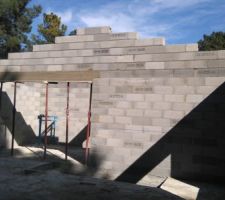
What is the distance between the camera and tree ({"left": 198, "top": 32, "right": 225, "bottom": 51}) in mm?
32906

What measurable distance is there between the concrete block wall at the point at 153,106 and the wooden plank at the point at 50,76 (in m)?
0.24

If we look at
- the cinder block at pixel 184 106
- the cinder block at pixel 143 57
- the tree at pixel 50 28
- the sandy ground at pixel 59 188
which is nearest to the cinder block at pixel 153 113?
the cinder block at pixel 184 106

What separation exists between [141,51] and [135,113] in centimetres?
172

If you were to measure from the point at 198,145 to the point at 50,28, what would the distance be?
30.1 m

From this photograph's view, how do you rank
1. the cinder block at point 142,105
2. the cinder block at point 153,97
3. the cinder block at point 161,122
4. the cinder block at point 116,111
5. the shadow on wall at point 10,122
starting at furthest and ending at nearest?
the shadow on wall at point 10,122 → the cinder block at point 116,111 → the cinder block at point 142,105 → the cinder block at point 153,97 → the cinder block at point 161,122

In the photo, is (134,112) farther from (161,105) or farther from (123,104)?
(161,105)

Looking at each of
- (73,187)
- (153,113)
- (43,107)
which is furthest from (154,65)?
(43,107)

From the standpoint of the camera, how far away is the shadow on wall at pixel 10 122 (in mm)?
11341

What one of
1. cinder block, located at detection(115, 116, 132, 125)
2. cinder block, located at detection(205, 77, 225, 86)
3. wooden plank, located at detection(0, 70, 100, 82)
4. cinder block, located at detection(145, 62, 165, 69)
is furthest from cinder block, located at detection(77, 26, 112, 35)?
cinder block, located at detection(205, 77, 225, 86)

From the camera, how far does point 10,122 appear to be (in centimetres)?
1265

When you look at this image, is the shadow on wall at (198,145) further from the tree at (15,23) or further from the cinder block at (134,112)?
the tree at (15,23)

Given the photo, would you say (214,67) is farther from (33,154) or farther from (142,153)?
(33,154)

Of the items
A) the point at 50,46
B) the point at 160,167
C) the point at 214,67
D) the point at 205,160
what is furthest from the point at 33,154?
the point at 214,67

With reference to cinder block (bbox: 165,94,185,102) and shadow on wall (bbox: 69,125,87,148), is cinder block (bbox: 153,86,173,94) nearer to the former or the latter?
cinder block (bbox: 165,94,185,102)
